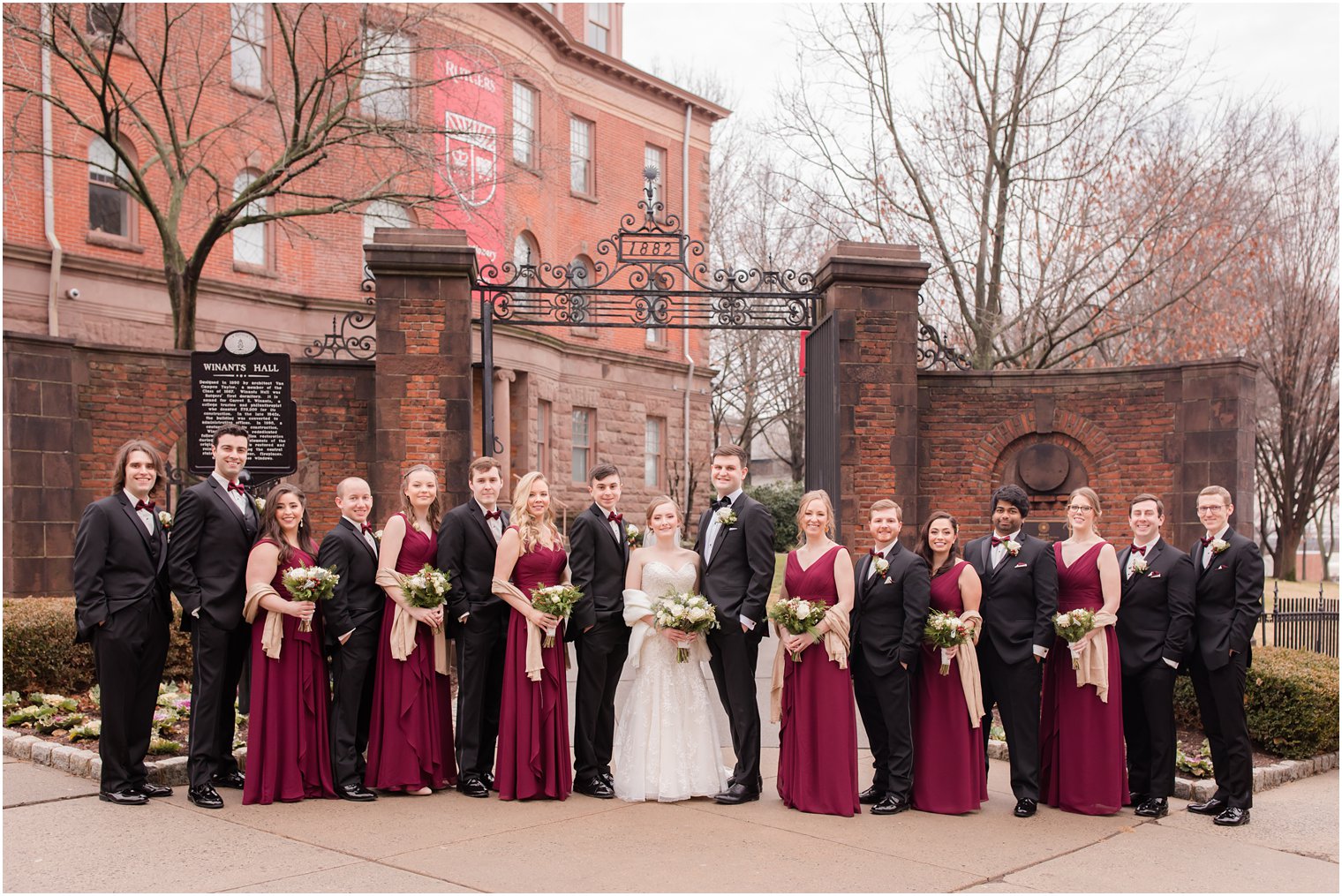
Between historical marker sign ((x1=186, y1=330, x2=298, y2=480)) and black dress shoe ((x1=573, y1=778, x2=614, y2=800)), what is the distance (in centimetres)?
613

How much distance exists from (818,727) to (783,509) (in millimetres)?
23619

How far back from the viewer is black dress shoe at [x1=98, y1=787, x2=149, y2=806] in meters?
6.71

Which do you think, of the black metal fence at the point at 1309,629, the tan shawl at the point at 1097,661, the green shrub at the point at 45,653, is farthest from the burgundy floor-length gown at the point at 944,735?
the black metal fence at the point at 1309,629

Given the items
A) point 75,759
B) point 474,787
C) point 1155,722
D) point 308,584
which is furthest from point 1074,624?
point 75,759

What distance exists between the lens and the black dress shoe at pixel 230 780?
23.6ft

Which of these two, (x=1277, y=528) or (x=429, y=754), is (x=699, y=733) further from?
(x=1277, y=528)

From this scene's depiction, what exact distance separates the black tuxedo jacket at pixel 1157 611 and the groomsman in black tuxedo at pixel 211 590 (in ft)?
17.0

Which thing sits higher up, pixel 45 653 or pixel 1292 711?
pixel 45 653

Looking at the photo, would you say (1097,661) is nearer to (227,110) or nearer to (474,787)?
(474,787)

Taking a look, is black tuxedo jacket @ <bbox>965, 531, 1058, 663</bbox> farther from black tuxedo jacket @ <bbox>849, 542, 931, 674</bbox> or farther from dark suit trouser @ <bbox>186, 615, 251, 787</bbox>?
dark suit trouser @ <bbox>186, 615, 251, 787</bbox>

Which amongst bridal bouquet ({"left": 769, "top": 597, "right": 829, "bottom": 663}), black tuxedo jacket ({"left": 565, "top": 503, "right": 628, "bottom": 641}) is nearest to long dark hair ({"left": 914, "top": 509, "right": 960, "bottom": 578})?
bridal bouquet ({"left": 769, "top": 597, "right": 829, "bottom": 663})

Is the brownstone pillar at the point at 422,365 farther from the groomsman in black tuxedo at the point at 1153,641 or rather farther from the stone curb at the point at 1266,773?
the groomsman in black tuxedo at the point at 1153,641

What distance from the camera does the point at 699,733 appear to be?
7078 millimetres

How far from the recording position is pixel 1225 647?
6.76m
